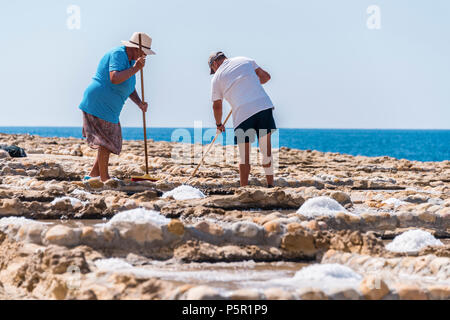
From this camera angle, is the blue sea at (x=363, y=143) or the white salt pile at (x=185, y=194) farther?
the blue sea at (x=363, y=143)

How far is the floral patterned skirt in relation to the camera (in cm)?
595

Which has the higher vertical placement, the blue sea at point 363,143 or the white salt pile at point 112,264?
the white salt pile at point 112,264

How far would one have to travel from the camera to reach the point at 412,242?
366 cm

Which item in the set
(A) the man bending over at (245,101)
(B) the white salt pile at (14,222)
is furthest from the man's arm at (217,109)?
(B) the white salt pile at (14,222)

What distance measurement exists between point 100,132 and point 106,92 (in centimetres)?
38

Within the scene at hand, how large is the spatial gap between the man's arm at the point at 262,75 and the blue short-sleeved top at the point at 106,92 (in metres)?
1.18

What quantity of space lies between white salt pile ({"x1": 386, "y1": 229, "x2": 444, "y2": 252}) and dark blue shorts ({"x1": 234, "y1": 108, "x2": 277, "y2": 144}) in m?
2.19

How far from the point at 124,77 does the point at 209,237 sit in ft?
8.57

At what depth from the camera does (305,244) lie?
11.3 feet

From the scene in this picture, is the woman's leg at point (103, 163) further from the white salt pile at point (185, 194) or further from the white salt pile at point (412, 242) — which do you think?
the white salt pile at point (412, 242)

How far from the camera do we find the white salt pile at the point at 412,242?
3604 millimetres

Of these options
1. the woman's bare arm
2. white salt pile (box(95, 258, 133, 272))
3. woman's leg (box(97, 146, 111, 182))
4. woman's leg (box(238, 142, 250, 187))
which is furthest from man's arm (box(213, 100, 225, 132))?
white salt pile (box(95, 258, 133, 272))

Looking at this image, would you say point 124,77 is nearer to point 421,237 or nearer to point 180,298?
point 421,237
